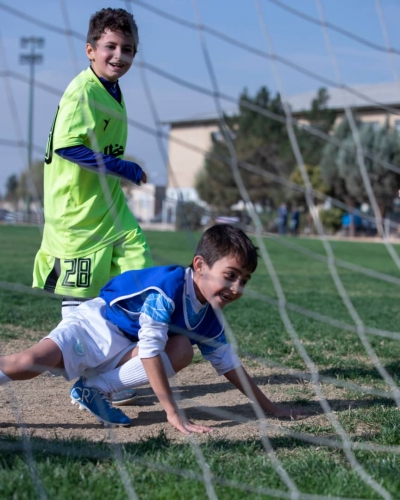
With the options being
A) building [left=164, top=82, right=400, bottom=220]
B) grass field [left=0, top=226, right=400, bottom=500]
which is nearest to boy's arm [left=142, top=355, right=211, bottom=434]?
grass field [left=0, top=226, right=400, bottom=500]

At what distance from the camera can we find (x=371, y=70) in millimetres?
4387

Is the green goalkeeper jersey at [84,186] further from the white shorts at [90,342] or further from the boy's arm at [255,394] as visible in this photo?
the boy's arm at [255,394]

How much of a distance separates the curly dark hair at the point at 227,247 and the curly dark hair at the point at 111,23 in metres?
1.11

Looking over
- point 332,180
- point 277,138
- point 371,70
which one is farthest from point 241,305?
point 277,138

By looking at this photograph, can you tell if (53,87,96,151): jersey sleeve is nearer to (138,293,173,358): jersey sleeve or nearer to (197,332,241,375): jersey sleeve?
(138,293,173,358): jersey sleeve

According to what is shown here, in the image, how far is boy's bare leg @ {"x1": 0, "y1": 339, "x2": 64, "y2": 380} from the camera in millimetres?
2930

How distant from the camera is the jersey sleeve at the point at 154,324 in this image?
3.07 m

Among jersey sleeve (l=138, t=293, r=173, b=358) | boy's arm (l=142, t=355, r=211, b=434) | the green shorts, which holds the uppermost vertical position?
Answer: the green shorts

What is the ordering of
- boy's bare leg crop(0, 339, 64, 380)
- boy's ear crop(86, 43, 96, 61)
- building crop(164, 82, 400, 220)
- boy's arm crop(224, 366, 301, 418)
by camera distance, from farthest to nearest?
building crop(164, 82, 400, 220), boy's ear crop(86, 43, 96, 61), boy's arm crop(224, 366, 301, 418), boy's bare leg crop(0, 339, 64, 380)

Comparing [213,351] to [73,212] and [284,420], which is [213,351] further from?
[73,212]

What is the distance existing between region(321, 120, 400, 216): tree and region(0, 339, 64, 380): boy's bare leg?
71.8ft

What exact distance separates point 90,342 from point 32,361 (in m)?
0.33

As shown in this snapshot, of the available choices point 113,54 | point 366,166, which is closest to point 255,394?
point 113,54

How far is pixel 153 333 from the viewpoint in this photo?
3088mm
